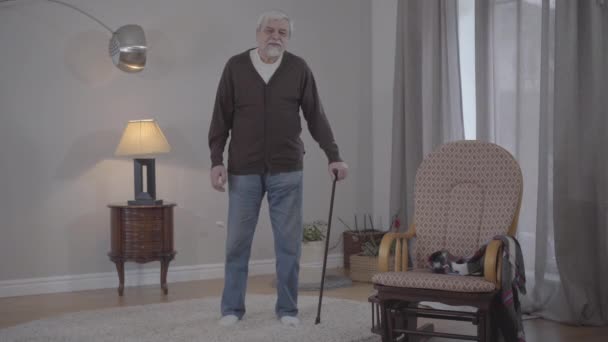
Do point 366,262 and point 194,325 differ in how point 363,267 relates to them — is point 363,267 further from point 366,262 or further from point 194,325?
point 194,325

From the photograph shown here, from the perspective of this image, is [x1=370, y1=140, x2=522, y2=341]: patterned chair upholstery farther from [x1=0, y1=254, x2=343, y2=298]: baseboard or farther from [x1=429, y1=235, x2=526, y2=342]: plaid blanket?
[x1=0, y1=254, x2=343, y2=298]: baseboard

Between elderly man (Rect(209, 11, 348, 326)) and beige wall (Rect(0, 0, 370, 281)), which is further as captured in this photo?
beige wall (Rect(0, 0, 370, 281))

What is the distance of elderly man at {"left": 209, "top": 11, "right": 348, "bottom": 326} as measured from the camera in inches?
139

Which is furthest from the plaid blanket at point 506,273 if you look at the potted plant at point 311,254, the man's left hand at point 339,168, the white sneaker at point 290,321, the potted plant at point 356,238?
the potted plant at point 356,238

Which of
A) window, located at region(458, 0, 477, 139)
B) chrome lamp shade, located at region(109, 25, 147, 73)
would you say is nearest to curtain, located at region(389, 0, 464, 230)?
window, located at region(458, 0, 477, 139)

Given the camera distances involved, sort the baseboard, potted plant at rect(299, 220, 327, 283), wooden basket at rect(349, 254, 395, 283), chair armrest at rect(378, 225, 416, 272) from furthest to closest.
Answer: wooden basket at rect(349, 254, 395, 283), potted plant at rect(299, 220, 327, 283), the baseboard, chair armrest at rect(378, 225, 416, 272)

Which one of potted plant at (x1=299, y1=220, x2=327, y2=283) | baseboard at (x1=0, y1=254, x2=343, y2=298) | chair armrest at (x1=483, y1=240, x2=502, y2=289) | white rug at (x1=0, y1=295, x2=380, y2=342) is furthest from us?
potted plant at (x1=299, y1=220, x2=327, y2=283)

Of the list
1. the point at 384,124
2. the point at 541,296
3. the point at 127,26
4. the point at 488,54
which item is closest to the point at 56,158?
the point at 127,26

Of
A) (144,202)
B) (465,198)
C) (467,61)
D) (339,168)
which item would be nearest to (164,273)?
(144,202)

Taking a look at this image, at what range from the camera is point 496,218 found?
128 inches

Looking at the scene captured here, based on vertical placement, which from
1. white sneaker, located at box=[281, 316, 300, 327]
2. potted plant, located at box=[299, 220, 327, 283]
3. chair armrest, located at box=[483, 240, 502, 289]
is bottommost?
white sneaker, located at box=[281, 316, 300, 327]

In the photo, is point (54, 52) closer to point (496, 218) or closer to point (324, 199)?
point (324, 199)

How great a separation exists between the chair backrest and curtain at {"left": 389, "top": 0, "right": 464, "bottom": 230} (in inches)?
48.9

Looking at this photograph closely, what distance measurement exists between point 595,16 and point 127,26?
2726 millimetres
